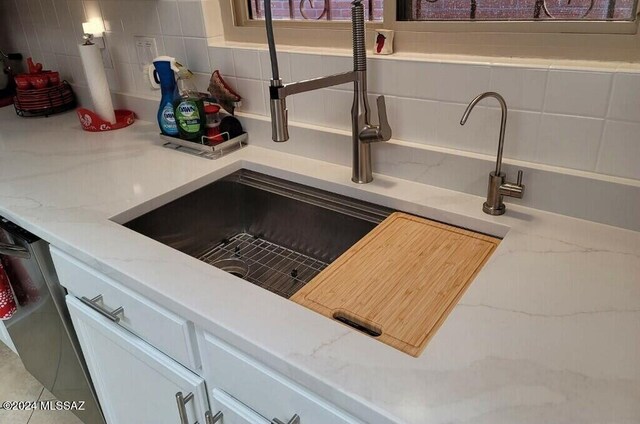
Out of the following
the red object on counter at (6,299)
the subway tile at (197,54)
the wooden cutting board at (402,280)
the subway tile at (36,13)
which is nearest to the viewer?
the wooden cutting board at (402,280)

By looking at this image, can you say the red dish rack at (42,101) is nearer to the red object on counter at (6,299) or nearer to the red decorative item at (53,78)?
the red decorative item at (53,78)

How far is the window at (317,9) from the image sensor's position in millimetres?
1222

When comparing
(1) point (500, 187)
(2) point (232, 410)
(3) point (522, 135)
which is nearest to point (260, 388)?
(2) point (232, 410)

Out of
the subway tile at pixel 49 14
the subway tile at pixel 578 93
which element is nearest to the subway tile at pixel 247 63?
the subway tile at pixel 578 93

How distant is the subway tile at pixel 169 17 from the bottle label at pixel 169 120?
25cm

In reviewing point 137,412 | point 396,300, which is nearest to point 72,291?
point 137,412

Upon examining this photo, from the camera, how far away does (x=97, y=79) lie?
5.60 ft

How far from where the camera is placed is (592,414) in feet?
1.92

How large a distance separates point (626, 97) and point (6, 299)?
1.61 m

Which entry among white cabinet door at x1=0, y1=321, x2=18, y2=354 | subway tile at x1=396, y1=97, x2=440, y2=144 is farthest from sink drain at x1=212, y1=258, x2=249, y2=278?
white cabinet door at x1=0, y1=321, x2=18, y2=354

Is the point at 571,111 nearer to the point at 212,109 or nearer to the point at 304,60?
the point at 304,60

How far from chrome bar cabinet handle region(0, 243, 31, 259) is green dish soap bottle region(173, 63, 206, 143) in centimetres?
53

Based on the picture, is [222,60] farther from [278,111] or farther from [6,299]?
[6,299]

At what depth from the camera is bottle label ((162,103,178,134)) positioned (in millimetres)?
1509
